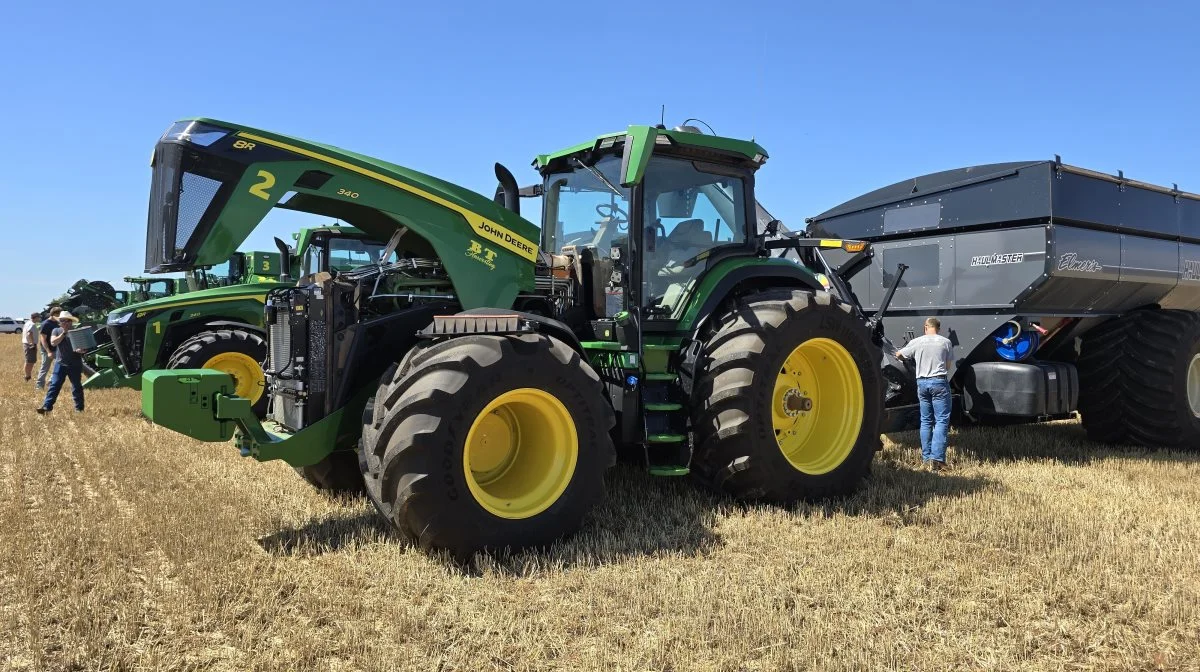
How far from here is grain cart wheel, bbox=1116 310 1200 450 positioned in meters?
7.71

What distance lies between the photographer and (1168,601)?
12.1 feet

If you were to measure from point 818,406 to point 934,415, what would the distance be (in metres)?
1.78

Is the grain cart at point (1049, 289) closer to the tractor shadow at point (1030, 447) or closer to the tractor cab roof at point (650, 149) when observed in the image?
the tractor shadow at point (1030, 447)

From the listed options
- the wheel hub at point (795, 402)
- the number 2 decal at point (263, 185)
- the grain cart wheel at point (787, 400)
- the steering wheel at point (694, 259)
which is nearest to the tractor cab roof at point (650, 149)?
the steering wheel at point (694, 259)

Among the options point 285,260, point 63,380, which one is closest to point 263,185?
point 285,260

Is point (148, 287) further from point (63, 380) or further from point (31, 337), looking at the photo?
point (63, 380)

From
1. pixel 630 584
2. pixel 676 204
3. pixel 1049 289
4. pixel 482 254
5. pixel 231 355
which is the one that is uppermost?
pixel 676 204

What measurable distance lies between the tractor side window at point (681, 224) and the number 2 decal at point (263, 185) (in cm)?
236

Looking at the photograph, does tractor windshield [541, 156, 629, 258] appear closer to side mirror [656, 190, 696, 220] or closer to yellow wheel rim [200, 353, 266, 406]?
side mirror [656, 190, 696, 220]

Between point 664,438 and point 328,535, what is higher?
point 664,438

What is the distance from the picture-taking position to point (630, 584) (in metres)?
3.80

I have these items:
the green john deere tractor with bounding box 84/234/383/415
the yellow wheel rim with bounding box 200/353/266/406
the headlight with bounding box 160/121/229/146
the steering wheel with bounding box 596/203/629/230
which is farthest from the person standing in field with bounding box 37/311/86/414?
the steering wheel with bounding box 596/203/629/230

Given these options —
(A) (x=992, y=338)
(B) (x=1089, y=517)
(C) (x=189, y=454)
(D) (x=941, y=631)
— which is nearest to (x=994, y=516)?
(B) (x=1089, y=517)

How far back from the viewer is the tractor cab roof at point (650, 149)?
5.02 metres
